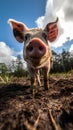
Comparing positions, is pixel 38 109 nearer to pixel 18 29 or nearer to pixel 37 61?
pixel 37 61

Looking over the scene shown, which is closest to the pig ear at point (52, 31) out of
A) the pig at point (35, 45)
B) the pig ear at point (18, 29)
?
the pig at point (35, 45)

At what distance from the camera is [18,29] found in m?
5.54

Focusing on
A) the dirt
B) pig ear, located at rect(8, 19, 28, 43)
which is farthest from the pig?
the dirt

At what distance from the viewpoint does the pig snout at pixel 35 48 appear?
14.4 ft

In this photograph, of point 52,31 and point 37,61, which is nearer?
point 37,61

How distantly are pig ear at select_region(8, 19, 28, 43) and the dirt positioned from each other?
1093 millimetres

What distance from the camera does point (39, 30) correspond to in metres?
5.25

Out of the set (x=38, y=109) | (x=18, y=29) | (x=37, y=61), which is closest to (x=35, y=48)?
(x=37, y=61)

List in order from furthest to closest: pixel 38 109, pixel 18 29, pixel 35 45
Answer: pixel 18 29, pixel 35 45, pixel 38 109

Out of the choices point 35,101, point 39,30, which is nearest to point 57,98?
point 35,101

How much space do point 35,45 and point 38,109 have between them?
3.32 feet

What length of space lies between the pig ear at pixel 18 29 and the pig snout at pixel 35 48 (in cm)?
107

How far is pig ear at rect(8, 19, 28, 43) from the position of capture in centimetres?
549

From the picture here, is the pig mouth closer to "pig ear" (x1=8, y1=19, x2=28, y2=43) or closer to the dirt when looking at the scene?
the dirt
